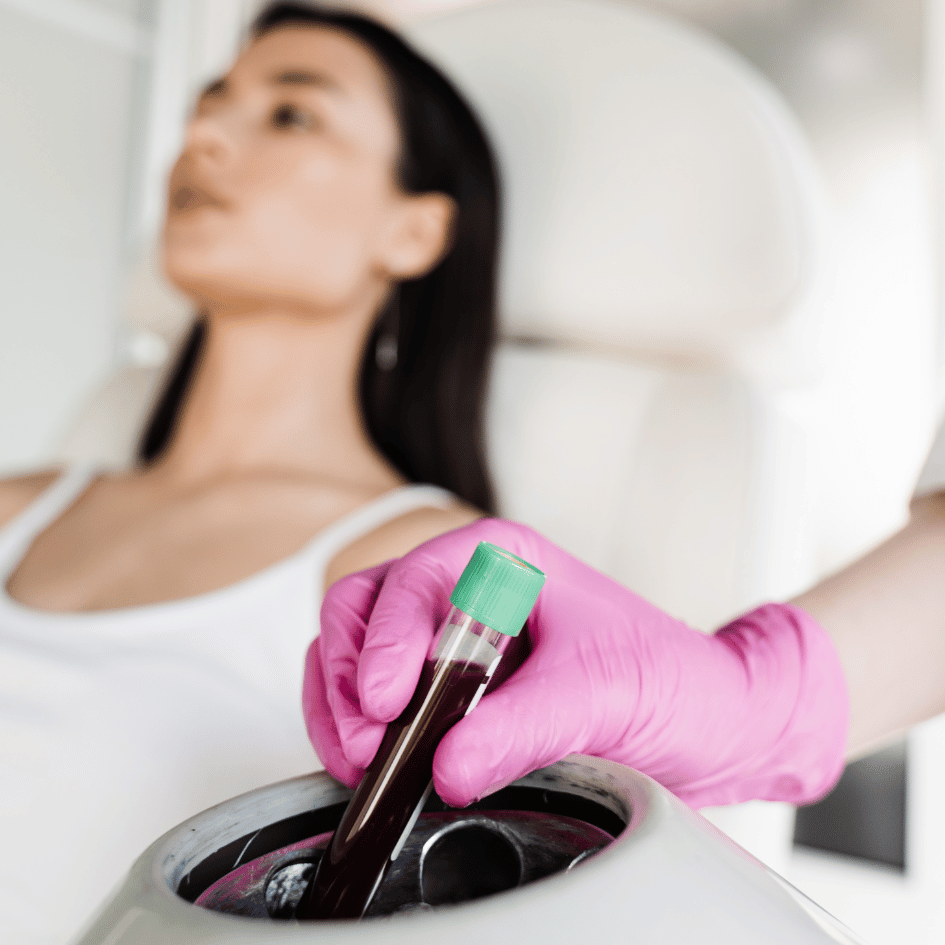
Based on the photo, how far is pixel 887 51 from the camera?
3.76ft

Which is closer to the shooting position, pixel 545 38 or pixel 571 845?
pixel 571 845

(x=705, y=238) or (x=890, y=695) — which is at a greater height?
(x=705, y=238)

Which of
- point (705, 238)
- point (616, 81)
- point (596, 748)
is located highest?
point (616, 81)

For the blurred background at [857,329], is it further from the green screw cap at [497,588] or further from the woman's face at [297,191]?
the green screw cap at [497,588]

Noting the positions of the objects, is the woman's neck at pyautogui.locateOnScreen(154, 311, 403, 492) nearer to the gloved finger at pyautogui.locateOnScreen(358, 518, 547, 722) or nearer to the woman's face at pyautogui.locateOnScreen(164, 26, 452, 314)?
the woman's face at pyautogui.locateOnScreen(164, 26, 452, 314)

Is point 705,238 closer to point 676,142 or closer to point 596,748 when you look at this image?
point 676,142

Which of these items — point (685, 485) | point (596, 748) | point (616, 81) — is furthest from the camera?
point (616, 81)

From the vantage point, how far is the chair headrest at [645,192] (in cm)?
85

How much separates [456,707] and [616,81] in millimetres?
871

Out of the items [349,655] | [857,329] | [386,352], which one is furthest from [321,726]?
[857,329]

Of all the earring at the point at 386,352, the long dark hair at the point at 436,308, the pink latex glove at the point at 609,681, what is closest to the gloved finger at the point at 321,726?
the pink latex glove at the point at 609,681

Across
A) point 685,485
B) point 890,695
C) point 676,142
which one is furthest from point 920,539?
point 676,142

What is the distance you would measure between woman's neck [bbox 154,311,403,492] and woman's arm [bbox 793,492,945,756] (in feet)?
2.09

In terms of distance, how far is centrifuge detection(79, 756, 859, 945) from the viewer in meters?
0.20
